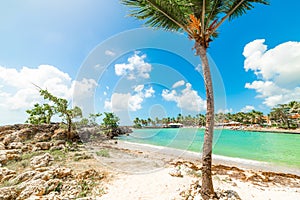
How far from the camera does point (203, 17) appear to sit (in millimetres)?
3682

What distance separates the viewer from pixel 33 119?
71.9ft

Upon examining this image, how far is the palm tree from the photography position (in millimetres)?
3723

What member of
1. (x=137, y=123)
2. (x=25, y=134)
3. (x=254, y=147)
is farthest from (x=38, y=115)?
(x=137, y=123)

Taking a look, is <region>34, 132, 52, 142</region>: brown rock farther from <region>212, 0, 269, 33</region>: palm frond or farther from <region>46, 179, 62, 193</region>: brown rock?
<region>212, 0, 269, 33</region>: palm frond

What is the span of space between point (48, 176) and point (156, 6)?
609 cm

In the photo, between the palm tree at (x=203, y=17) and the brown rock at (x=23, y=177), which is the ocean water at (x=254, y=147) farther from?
the brown rock at (x=23, y=177)

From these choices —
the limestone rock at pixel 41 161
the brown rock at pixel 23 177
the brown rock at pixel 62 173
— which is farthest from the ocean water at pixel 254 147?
the brown rock at pixel 23 177

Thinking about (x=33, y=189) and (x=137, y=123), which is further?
(x=137, y=123)

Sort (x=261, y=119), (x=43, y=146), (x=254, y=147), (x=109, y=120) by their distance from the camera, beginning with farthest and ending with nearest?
(x=261, y=119) < (x=109, y=120) < (x=254, y=147) < (x=43, y=146)

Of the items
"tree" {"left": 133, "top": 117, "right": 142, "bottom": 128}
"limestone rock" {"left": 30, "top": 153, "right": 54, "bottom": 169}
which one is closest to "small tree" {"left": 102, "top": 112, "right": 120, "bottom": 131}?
"limestone rock" {"left": 30, "top": 153, "right": 54, "bottom": 169}

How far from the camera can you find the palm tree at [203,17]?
3723 millimetres

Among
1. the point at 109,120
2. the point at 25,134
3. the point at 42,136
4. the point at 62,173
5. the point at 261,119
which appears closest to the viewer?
the point at 62,173

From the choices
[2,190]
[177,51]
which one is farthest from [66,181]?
[177,51]

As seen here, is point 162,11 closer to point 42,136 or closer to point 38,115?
point 42,136
